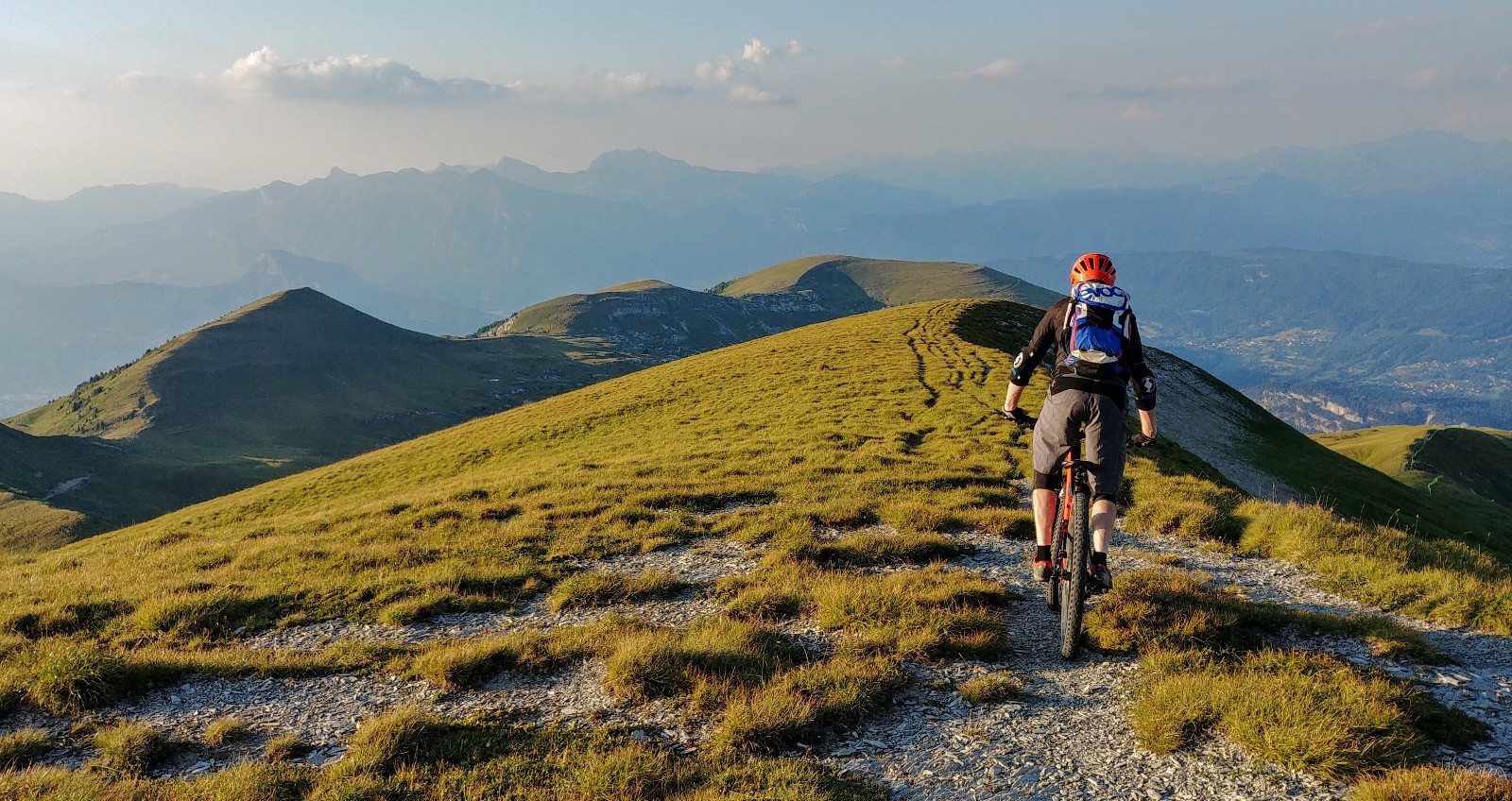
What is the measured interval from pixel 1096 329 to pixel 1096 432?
1.28 metres

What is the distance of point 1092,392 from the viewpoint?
9.06m

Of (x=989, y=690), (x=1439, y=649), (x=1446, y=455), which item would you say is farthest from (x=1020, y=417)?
(x=1446, y=455)

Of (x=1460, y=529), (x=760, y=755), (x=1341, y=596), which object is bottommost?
(x=1460, y=529)

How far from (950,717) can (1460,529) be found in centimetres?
7037

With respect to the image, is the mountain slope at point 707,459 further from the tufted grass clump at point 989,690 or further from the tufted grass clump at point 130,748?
the tufted grass clump at point 989,690

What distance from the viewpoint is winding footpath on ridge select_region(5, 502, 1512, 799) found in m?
6.56

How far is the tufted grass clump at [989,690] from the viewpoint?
8.10 m

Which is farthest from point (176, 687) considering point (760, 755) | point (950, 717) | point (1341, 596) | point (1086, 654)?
point (1341, 596)

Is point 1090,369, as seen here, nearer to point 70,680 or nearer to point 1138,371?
point 1138,371

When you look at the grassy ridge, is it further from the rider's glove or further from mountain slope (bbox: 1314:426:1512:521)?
mountain slope (bbox: 1314:426:1512:521)

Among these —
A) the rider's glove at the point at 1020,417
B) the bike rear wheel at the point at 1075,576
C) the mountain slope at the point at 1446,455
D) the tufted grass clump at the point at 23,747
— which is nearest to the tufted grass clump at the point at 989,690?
the bike rear wheel at the point at 1075,576

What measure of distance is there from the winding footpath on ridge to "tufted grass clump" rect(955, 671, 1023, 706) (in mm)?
112

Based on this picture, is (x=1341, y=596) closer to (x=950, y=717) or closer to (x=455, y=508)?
(x=950, y=717)

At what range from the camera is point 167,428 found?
180 m
